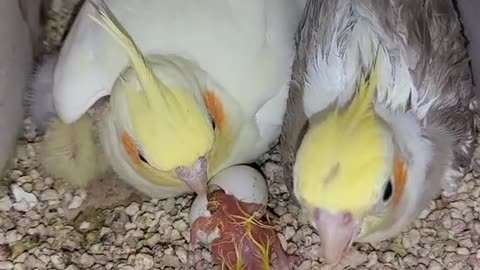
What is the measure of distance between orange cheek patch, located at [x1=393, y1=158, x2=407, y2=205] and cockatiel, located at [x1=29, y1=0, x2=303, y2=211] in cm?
31

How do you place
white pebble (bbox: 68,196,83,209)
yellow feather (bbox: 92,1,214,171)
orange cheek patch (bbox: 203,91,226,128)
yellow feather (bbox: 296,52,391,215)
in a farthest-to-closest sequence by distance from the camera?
white pebble (bbox: 68,196,83,209) < orange cheek patch (bbox: 203,91,226,128) < yellow feather (bbox: 92,1,214,171) < yellow feather (bbox: 296,52,391,215)

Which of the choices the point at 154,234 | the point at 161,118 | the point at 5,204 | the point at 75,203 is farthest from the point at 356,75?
the point at 5,204

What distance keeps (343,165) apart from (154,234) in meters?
0.59

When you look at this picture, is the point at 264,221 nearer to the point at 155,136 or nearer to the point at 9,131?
the point at 155,136

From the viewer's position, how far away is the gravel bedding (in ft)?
6.98

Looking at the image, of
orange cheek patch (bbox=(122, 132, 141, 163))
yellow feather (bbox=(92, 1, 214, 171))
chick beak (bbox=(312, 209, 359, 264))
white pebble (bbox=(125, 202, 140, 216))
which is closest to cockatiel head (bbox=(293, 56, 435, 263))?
chick beak (bbox=(312, 209, 359, 264))

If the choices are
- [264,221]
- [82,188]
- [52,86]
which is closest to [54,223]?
[82,188]

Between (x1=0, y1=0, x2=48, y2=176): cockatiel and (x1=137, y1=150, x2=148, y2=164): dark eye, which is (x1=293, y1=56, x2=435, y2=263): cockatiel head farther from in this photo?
(x1=0, y1=0, x2=48, y2=176): cockatiel

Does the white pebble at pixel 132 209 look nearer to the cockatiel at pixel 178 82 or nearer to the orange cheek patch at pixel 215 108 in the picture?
the cockatiel at pixel 178 82

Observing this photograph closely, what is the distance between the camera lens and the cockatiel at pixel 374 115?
1.71 meters

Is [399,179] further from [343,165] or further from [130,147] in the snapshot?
[130,147]

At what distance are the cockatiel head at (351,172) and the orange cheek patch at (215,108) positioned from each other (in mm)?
208

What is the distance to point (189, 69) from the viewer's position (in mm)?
1941

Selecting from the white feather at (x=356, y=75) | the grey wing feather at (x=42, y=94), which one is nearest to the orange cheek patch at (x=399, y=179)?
the white feather at (x=356, y=75)
